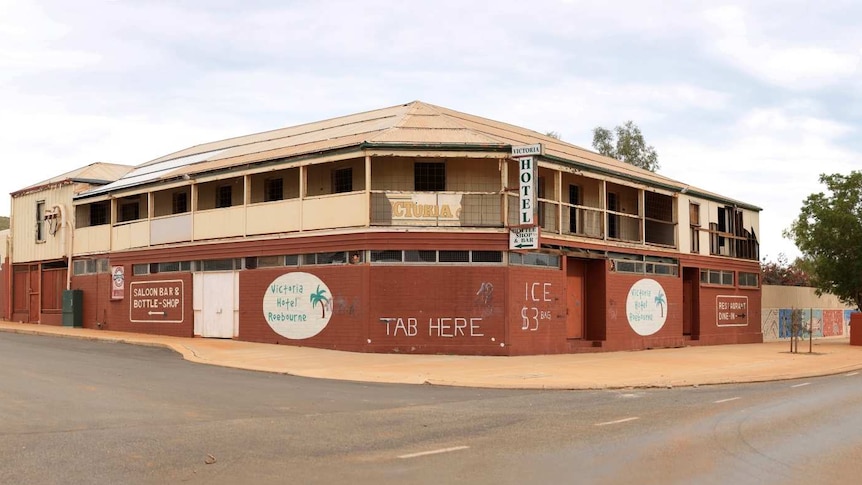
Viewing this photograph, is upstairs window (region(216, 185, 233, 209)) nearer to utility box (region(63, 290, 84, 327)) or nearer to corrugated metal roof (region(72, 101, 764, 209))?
corrugated metal roof (region(72, 101, 764, 209))

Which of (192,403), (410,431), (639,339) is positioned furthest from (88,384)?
(639,339)

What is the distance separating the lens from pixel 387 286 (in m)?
23.2

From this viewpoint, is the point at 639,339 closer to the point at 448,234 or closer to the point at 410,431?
the point at 448,234

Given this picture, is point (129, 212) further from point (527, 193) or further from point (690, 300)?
point (690, 300)

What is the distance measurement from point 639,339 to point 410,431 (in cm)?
1960

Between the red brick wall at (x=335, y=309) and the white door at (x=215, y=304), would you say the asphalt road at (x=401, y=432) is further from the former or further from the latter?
the white door at (x=215, y=304)

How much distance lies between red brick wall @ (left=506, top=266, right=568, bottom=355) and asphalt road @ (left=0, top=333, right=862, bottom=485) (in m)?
7.15

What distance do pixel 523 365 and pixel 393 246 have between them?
4940 mm

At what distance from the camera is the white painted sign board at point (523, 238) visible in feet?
74.2

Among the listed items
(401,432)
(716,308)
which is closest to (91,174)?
(716,308)

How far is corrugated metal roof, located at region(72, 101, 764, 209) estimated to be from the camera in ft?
79.4

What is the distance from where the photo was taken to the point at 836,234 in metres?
35.8

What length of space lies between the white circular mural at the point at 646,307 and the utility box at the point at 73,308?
65.5 feet

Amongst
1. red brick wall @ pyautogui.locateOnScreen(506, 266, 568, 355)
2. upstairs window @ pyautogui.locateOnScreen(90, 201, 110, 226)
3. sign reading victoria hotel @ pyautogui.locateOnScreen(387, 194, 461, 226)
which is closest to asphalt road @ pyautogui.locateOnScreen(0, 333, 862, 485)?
red brick wall @ pyautogui.locateOnScreen(506, 266, 568, 355)
